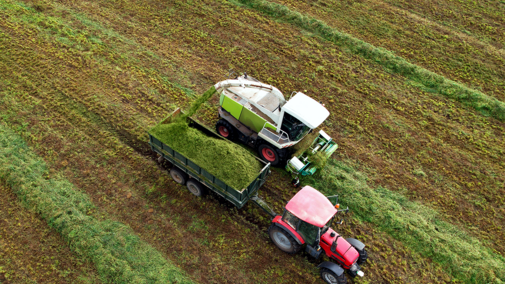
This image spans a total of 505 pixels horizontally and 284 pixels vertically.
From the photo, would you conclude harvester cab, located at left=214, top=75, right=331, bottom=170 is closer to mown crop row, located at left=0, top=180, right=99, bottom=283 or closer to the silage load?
the silage load

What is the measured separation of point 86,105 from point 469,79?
1584 centimetres

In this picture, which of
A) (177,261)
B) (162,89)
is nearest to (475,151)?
(177,261)

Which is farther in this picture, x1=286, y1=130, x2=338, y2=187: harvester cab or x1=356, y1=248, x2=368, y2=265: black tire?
x1=286, y1=130, x2=338, y2=187: harvester cab

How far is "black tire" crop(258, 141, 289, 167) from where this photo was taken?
33.5ft

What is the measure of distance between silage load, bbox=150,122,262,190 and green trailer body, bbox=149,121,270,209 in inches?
4.3

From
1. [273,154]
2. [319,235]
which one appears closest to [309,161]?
[273,154]

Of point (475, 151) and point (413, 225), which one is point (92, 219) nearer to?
point (413, 225)

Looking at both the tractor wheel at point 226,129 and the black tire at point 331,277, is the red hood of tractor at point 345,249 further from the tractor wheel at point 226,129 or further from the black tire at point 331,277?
the tractor wheel at point 226,129

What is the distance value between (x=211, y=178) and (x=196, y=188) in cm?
92

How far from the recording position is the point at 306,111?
9.62m

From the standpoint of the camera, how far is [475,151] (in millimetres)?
Answer: 11945

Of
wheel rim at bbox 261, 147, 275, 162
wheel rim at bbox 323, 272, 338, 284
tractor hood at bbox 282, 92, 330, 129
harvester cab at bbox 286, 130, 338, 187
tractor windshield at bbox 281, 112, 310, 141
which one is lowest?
wheel rim at bbox 323, 272, 338, 284

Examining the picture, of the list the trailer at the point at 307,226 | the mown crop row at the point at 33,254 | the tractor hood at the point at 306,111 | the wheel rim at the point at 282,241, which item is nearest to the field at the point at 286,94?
the mown crop row at the point at 33,254

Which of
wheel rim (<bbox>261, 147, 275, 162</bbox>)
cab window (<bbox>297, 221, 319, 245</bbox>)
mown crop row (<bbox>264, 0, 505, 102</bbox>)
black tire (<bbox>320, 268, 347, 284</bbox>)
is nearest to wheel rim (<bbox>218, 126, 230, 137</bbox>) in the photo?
wheel rim (<bbox>261, 147, 275, 162</bbox>)
